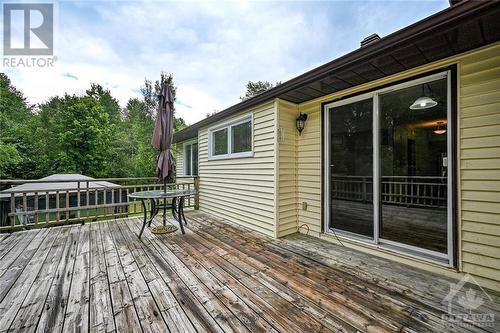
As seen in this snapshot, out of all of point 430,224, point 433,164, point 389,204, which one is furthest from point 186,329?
point 389,204

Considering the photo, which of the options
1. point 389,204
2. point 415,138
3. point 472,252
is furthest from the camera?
point 389,204

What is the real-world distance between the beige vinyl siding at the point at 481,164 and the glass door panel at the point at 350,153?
1059 mm

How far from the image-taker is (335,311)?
1.63 m

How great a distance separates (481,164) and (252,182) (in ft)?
10.3

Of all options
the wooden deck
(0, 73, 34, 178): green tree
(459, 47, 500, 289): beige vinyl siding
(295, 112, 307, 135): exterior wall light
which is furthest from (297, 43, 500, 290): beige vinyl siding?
(0, 73, 34, 178): green tree

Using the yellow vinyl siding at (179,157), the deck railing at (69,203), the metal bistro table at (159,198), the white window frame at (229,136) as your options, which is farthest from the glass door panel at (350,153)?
the yellow vinyl siding at (179,157)

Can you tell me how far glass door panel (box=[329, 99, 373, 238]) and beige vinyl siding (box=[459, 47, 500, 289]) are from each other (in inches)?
41.7

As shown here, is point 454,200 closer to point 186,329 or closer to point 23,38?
point 186,329

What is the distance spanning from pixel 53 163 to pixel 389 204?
61.5 ft

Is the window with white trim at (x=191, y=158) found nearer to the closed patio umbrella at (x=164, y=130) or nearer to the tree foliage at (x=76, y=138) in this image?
the closed patio umbrella at (x=164, y=130)

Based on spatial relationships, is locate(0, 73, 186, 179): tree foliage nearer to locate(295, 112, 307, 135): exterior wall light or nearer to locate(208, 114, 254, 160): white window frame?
locate(208, 114, 254, 160): white window frame

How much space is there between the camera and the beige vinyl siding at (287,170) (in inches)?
141

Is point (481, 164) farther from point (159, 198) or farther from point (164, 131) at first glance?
point (164, 131)

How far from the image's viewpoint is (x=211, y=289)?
1952 millimetres
